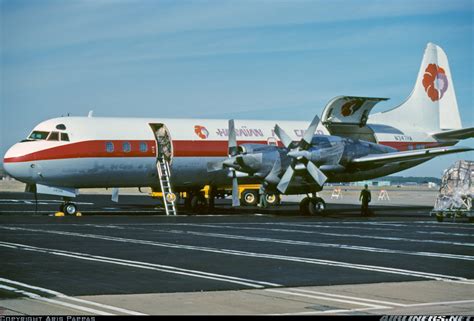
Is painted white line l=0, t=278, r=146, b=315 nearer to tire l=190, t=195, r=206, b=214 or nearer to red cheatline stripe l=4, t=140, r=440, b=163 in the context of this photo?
red cheatline stripe l=4, t=140, r=440, b=163

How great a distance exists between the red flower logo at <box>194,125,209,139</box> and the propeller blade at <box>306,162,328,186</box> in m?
6.53

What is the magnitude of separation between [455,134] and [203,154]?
15771mm

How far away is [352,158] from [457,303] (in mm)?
26939

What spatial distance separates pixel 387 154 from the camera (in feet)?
129

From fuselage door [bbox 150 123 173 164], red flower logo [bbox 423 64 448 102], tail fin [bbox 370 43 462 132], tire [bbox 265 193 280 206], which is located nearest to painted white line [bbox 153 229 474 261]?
fuselage door [bbox 150 123 173 164]

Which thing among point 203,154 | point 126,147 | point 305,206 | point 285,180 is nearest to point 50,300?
point 285,180

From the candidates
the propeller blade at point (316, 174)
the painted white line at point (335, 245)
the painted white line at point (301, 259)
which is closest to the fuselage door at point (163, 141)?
the propeller blade at point (316, 174)

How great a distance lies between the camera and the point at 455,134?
45094 millimetres

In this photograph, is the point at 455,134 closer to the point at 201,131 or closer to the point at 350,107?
the point at 350,107

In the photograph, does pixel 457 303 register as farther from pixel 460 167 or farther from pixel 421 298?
pixel 460 167

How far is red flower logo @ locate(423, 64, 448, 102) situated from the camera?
48.1 m

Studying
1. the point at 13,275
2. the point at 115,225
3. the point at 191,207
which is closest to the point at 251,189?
the point at 191,207

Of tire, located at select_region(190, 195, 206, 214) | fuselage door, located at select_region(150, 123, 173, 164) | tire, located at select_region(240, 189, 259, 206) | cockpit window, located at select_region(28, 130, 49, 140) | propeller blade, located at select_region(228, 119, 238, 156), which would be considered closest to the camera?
cockpit window, located at select_region(28, 130, 49, 140)

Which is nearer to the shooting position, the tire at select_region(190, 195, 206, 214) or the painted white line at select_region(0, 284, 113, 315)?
the painted white line at select_region(0, 284, 113, 315)
